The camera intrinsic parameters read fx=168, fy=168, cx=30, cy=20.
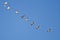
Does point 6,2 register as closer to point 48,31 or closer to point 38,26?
point 38,26

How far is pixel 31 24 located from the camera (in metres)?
2.07

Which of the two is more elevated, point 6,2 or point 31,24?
point 6,2

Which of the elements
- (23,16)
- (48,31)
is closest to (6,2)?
(23,16)

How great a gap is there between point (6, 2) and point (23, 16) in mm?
267

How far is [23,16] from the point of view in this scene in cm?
206

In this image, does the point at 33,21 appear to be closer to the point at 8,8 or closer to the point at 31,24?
the point at 31,24

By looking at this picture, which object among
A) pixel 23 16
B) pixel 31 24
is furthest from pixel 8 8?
pixel 31 24

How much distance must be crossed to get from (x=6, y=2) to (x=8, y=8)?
0.08m

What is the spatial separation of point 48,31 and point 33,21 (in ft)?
0.75

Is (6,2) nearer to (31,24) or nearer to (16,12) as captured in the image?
(16,12)

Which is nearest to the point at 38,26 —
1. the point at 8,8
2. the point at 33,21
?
the point at 33,21

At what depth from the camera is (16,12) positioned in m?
2.05

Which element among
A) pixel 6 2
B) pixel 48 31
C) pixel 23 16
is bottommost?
pixel 48 31

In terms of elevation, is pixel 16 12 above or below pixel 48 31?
above
